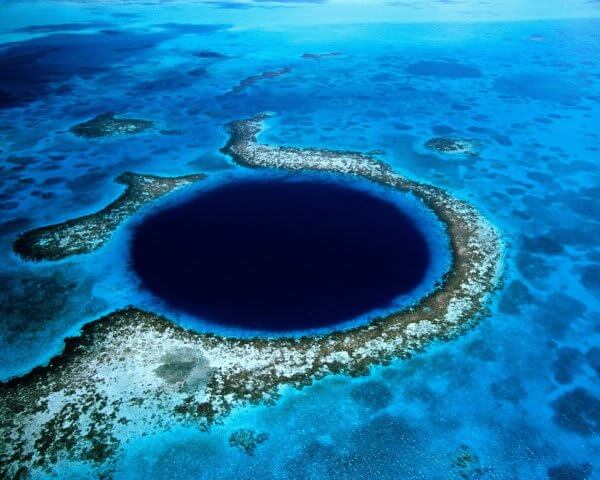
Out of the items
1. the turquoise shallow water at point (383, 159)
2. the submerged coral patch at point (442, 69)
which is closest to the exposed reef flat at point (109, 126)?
the turquoise shallow water at point (383, 159)

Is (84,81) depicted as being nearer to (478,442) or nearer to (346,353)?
(346,353)

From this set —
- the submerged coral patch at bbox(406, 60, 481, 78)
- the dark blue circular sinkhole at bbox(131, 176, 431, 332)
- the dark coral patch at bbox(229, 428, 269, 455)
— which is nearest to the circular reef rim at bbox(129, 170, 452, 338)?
the dark blue circular sinkhole at bbox(131, 176, 431, 332)

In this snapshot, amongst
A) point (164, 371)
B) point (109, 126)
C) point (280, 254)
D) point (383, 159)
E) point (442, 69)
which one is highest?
point (442, 69)

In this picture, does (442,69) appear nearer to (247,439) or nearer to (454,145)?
(454,145)

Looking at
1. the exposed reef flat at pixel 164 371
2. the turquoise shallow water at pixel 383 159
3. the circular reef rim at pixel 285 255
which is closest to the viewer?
the turquoise shallow water at pixel 383 159

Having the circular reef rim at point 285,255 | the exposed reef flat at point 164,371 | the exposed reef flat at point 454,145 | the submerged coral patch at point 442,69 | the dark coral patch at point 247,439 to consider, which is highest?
the submerged coral patch at point 442,69

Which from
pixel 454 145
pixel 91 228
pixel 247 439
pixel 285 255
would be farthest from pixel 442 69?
pixel 247 439

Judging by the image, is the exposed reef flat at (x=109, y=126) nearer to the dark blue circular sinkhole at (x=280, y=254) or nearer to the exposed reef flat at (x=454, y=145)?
the dark blue circular sinkhole at (x=280, y=254)

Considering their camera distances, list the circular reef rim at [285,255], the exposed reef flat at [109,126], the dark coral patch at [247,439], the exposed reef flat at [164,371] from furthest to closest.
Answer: the exposed reef flat at [109,126] < the circular reef rim at [285,255] < the exposed reef flat at [164,371] < the dark coral patch at [247,439]
